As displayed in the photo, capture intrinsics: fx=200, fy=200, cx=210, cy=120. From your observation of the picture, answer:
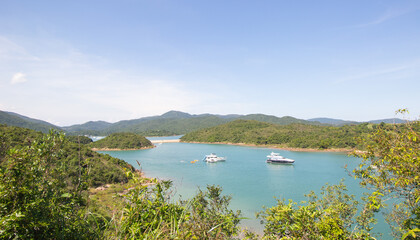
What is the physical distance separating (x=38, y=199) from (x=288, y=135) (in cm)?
5823

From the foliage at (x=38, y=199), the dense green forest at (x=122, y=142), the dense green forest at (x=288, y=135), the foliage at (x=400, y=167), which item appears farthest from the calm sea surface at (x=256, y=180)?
the dense green forest at (x=122, y=142)

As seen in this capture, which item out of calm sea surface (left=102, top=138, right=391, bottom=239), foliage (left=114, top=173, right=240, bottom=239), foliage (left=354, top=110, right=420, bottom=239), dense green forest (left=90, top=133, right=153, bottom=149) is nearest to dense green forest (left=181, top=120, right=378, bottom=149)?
calm sea surface (left=102, top=138, right=391, bottom=239)

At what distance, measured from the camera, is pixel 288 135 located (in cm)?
5503

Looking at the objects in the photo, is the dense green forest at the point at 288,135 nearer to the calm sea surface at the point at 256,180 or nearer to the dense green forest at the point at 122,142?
the calm sea surface at the point at 256,180

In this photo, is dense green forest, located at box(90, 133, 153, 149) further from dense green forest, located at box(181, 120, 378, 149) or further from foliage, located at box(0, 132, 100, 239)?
foliage, located at box(0, 132, 100, 239)

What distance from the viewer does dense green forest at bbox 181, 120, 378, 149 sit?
44.8m

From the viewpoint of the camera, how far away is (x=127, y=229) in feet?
6.07

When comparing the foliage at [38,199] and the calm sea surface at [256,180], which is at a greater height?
the foliage at [38,199]

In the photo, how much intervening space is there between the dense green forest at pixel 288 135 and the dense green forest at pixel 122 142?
70.8 ft

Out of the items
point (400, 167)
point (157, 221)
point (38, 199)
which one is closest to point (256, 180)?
point (400, 167)

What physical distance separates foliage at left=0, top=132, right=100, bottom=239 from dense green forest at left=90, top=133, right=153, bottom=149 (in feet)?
175

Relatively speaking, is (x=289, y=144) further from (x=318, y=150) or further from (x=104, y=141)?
(x=104, y=141)

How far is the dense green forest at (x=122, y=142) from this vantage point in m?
51.1

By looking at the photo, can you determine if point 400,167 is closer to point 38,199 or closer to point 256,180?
point 38,199
